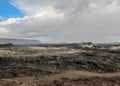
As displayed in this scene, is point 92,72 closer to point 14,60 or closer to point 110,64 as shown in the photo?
point 110,64

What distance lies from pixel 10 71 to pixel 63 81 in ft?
21.6

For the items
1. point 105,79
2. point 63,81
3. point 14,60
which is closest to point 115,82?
point 105,79

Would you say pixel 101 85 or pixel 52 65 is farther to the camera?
pixel 52 65

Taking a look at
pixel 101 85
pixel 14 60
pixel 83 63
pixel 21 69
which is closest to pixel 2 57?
pixel 14 60

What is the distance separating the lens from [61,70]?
2914cm

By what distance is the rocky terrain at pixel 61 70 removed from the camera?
23448mm

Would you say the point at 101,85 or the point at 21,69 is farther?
the point at 21,69

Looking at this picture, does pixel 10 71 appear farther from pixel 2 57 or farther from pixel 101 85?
pixel 101 85

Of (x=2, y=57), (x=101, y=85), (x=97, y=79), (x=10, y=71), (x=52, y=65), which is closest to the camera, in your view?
(x=101, y=85)

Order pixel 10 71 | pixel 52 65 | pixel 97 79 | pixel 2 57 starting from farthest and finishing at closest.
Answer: pixel 2 57, pixel 52 65, pixel 10 71, pixel 97 79

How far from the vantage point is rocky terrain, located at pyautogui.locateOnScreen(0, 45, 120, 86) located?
23448mm

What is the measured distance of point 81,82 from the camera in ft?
76.5

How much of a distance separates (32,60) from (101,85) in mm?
11745

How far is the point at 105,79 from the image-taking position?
24.7 m
